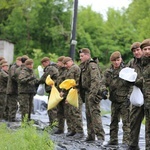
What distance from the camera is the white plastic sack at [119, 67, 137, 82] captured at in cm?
Result: 799

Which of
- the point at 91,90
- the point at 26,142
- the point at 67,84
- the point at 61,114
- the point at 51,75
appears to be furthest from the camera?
the point at 51,75

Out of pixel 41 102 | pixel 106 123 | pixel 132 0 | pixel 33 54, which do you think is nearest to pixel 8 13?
pixel 33 54

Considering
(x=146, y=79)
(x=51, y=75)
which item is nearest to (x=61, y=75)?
(x=51, y=75)

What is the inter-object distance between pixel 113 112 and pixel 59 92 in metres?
2.45

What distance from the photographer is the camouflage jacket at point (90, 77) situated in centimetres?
948

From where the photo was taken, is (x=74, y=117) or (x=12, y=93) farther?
(x=12, y=93)

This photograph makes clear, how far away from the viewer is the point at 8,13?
38.9 m

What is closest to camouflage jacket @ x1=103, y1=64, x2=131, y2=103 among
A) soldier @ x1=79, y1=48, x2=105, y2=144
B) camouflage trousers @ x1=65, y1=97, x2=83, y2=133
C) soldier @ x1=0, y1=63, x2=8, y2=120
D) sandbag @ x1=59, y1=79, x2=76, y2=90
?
soldier @ x1=79, y1=48, x2=105, y2=144

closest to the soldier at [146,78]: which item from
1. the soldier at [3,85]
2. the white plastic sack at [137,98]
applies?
the white plastic sack at [137,98]

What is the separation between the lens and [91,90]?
9.52 m

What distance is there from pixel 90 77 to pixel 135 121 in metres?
1.86

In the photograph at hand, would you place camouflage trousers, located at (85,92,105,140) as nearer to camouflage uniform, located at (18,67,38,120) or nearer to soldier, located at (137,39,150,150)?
soldier, located at (137,39,150,150)

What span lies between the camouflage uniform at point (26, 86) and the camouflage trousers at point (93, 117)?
3052mm

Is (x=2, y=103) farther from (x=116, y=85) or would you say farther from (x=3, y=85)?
(x=116, y=85)
